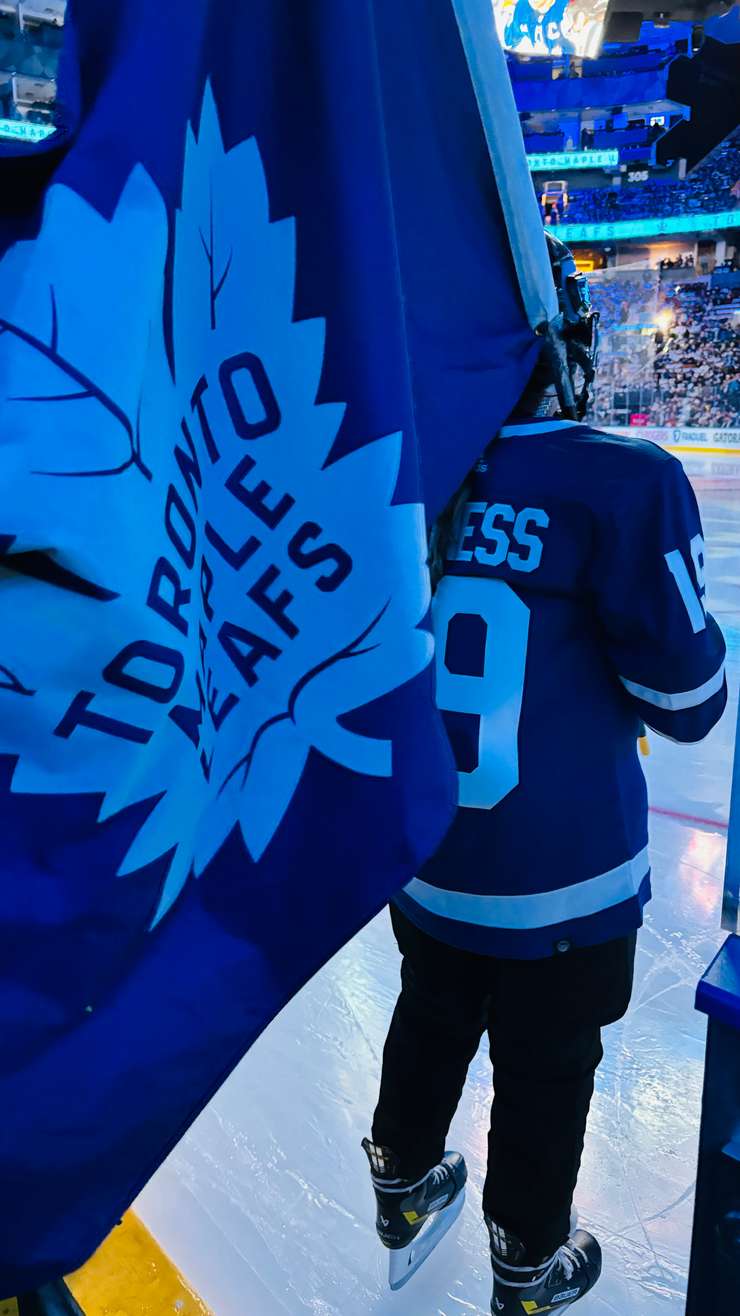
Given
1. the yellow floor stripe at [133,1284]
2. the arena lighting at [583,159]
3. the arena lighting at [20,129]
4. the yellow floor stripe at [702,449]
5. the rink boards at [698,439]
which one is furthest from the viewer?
the arena lighting at [583,159]

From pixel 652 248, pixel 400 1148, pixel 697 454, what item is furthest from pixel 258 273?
pixel 652 248

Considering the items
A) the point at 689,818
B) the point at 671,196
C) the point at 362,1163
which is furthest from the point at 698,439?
the point at 362,1163

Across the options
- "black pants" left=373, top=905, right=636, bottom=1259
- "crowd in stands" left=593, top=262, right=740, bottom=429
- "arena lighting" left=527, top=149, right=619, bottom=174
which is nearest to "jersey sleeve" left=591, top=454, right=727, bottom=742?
"black pants" left=373, top=905, right=636, bottom=1259

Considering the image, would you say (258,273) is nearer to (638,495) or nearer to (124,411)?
(124,411)

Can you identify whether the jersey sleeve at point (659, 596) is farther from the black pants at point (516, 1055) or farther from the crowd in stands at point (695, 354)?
the crowd in stands at point (695, 354)

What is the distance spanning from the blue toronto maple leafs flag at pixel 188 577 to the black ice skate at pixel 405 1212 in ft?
2.39

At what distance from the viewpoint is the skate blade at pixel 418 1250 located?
119 centimetres

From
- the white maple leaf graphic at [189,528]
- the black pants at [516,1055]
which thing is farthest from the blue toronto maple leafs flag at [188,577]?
the black pants at [516,1055]

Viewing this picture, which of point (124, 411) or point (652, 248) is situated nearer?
point (124, 411)

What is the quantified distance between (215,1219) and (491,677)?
0.88 metres

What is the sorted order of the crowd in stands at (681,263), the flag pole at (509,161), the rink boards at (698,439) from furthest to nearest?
the crowd in stands at (681,263) → the rink boards at (698,439) → the flag pole at (509,161)

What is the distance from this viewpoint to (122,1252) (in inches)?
48.8

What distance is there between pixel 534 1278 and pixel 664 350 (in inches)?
646

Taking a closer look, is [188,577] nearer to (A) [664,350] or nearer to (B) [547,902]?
(B) [547,902]
